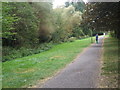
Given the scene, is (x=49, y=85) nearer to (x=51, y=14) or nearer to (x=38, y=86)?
(x=38, y=86)

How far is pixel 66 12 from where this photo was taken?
41.1m

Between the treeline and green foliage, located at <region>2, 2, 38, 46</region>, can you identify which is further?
green foliage, located at <region>2, 2, 38, 46</region>

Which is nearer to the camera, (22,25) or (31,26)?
(22,25)

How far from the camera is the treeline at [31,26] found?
56.5 feet

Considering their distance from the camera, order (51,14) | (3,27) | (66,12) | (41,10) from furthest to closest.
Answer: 1. (66,12)
2. (51,14)
3. (41,10)
4. (3,27)

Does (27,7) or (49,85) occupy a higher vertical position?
(27,7)

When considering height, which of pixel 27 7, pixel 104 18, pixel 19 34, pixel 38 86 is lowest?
pixel 38 86

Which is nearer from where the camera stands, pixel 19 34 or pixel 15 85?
pixel 15 85

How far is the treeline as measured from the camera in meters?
17.2

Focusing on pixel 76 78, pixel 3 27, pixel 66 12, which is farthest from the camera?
pixel 66 12

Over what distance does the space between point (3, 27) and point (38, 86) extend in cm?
538

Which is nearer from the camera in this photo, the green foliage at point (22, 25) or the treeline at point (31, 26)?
the treeline at point (31, 26)

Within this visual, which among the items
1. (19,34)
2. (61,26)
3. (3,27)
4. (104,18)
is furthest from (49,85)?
(61,26)

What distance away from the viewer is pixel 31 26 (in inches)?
888
